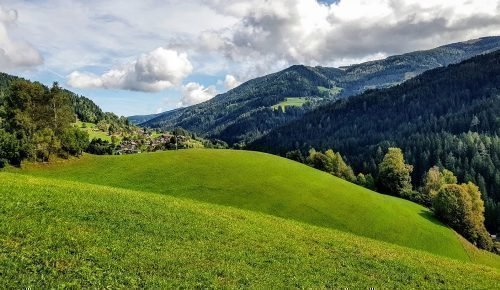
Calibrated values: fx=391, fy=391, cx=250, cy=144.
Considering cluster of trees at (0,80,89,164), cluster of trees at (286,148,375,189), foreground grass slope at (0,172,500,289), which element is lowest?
foreground grass slope at (0,172,500,289)

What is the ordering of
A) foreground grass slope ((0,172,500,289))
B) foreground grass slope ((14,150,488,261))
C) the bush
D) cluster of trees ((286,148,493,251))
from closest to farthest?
foreground grass slope ((0,172,500,289))
foreground grass slope ((14,150,488,261))
the bush
cluster of trees ((286,148,493,251))

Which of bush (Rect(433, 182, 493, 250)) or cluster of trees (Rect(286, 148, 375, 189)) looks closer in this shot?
bush (Rect(433, 182, 493, 250))

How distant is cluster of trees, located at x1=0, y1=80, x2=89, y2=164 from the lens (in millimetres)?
84625

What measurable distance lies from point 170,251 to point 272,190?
53.0 meters

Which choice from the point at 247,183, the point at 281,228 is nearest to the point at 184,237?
the point at 281,228

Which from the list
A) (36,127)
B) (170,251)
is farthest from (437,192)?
(36,127)

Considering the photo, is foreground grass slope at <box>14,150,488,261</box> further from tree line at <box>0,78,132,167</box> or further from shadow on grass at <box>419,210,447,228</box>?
tree line at <box>0,78,132,167</box>

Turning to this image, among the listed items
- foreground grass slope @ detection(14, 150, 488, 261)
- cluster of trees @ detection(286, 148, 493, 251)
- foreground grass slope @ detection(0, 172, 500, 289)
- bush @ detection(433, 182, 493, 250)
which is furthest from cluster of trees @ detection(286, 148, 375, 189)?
foreground grass slope @ detection(0, 172, 500, 289)

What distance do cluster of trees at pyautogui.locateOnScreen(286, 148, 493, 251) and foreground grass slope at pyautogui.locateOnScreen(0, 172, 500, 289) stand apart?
54.5 metres

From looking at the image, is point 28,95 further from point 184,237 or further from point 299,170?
point 184,237

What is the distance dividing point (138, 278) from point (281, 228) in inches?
1019

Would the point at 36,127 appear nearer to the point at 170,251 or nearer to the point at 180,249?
the point at 180,249

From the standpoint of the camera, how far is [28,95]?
301 feet

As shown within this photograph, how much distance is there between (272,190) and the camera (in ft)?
272
